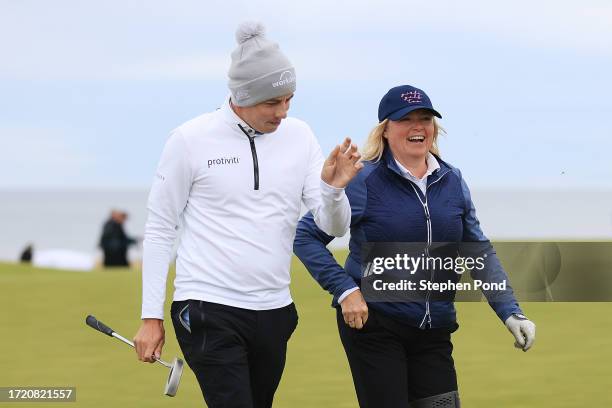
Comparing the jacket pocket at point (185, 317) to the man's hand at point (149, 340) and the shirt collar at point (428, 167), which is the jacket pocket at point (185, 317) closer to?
the man's hand at point (149, 340)

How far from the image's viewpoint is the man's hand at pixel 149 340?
474 cm

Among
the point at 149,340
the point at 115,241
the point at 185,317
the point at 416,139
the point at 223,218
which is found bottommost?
the point at 149,340

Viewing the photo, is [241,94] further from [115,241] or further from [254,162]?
[115,241]

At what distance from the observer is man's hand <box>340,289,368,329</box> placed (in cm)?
501

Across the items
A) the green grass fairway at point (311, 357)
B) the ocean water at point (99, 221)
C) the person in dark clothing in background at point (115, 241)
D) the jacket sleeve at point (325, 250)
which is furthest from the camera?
the ocean water at point (99, 221)

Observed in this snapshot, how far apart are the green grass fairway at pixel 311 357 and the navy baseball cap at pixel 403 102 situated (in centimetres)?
367

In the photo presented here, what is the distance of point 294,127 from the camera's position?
16.8 feet

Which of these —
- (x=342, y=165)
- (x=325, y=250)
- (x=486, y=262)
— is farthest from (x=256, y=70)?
(x=486, y=262)

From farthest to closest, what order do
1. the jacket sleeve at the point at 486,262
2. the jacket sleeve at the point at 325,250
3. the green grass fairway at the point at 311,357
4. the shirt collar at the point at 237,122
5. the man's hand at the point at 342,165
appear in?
the green grass fairway at the point at 311,357 < the jacket sleeve at the point at 486,262 < the jacket sleeve at the point at 325,250 < the shirt collar at the point at 237,122 < the man's hand at the point at 342,165

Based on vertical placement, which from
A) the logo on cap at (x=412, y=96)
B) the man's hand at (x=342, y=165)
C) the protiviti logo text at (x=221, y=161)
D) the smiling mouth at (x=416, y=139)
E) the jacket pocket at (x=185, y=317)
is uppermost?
the logo on cap at (x=412, y=96)

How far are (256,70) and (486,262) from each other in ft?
4.52

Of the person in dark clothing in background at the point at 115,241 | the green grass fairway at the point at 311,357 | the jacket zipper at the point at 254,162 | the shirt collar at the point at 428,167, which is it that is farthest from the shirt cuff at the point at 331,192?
the person in dark clothing in background at the point at 115,241

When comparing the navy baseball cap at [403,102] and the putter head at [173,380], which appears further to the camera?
the putter head at [173,380]

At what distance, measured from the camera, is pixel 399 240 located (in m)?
5.12
